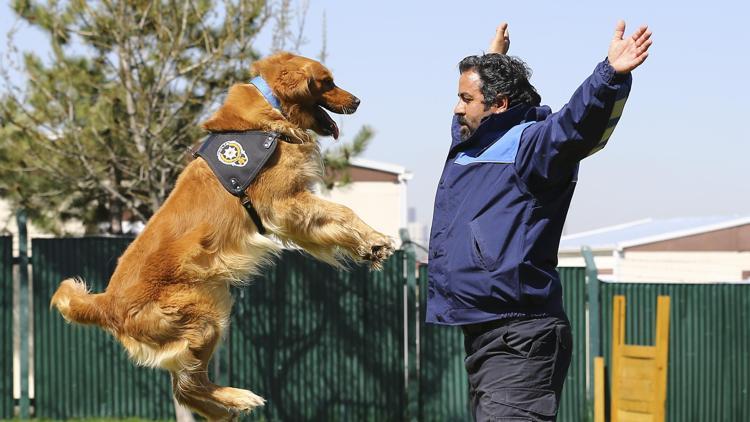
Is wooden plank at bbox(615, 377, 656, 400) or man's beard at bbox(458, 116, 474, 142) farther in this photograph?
wooden plank at bbox(615, 377, 656, 400)

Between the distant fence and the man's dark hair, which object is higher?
the man's dark hair

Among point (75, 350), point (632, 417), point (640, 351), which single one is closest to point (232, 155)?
point (640, 351)

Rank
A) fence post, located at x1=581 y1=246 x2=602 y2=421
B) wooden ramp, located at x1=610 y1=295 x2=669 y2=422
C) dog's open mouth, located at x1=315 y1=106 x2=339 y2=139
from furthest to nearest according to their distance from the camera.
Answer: fence post, located at x1=581 y1=246 x2=602 y2=421 → wooden ramp, located at x1=610 y1=295 x2=669 y2=422 → dog's open mouth, located at x1=315 y1=106 x2=339 y2=139

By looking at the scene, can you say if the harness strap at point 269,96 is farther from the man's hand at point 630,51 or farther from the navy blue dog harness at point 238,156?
the man's hand at point 630,51

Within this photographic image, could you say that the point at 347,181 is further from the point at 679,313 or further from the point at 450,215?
the point at 450,215

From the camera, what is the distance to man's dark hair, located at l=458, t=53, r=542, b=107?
11.8 feet

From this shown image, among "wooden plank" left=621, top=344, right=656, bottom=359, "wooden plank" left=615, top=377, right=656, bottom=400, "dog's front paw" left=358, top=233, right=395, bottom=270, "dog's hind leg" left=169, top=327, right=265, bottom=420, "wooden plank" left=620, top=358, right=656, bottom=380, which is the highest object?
"dog's front paw" left=358, top=233, right=395, bottom=270

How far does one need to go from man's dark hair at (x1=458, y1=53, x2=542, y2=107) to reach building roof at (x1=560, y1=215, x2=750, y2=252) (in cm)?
1423

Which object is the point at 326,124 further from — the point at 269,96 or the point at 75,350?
the point at 75,350

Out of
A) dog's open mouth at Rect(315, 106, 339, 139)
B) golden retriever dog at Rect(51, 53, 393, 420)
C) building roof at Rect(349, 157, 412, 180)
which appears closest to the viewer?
golden retriever dog at Rect(51, 53, 393, 420)

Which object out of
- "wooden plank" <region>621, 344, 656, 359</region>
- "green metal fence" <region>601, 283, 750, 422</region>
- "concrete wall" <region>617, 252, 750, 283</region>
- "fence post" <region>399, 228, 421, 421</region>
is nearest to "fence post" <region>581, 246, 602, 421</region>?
"green metal fence" <region>601, 283, 750, 422</region>

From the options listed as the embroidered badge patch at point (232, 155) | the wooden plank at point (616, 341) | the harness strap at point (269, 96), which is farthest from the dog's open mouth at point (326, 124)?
the wooden plank at point (616, 341)

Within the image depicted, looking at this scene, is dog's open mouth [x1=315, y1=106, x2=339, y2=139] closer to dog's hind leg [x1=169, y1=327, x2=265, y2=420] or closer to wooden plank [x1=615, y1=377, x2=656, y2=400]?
dog's hind leg [x1=169, y1=327, x2=265, y2=420]

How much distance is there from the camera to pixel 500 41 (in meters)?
4.21
